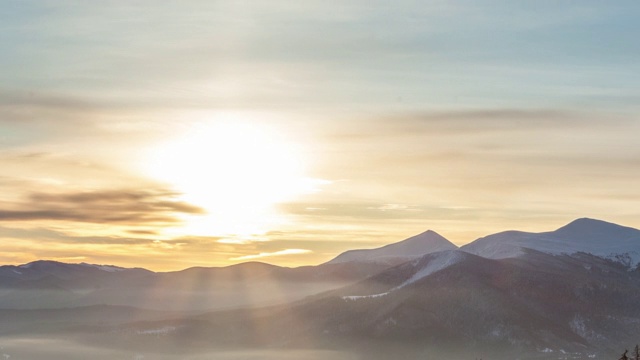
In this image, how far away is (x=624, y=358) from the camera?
131m

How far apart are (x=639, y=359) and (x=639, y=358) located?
0.20 meters

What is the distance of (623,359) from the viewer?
431 ft

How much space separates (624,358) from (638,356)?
5.62 metres

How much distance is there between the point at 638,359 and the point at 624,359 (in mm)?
5907

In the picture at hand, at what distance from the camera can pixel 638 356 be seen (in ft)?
444

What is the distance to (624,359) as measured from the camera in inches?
5153

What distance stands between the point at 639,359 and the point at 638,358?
3.28 ft

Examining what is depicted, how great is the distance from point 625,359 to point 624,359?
447mm

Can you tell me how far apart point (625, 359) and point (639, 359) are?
20.6ft

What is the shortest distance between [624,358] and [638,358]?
232 inches

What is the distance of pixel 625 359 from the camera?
13125cm

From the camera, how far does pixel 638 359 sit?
135750mm

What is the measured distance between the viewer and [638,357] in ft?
444
